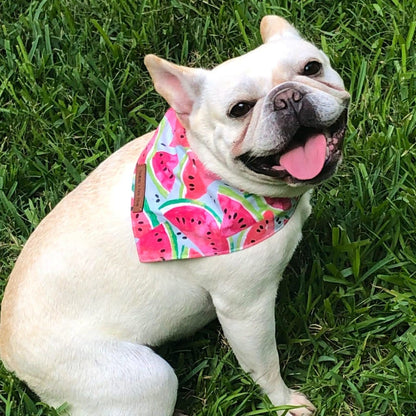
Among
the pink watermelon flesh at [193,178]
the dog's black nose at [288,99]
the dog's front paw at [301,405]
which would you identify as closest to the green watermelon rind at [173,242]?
the pink watermelon flesh at [193,178]

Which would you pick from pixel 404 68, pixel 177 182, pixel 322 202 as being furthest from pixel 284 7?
pixel 177 182

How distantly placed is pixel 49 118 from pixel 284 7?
59.6 inches

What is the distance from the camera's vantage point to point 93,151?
15.4 ft

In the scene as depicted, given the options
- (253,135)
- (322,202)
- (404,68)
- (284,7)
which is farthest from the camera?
(284,7)

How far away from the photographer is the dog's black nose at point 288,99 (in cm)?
298

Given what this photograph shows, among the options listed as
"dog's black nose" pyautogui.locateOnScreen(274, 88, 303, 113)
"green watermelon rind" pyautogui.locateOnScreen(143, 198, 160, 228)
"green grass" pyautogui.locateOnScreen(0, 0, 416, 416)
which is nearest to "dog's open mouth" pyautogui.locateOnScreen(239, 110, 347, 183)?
"dog's black nose" pyautogui.locateOnScreen(274, 88, 303, 113)

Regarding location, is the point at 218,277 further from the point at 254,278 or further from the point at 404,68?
the point at 404,68

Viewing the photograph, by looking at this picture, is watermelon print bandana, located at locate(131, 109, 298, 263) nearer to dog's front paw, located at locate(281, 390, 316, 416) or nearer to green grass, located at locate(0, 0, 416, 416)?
green grass, located at locate(0, 0, 416, 416)

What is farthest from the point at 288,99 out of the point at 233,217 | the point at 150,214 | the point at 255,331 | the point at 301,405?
the point at 301,405

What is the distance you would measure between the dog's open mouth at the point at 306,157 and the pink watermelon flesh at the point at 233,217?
0.21 m

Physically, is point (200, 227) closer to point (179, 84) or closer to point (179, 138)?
point (179, 138)

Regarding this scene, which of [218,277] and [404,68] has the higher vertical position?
[218,277]

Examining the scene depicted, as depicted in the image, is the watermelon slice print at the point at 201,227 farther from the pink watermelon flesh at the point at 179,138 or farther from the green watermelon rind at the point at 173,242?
the pink watermelon flesh at the point at 179,138

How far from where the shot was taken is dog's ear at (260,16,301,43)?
11.1ft
